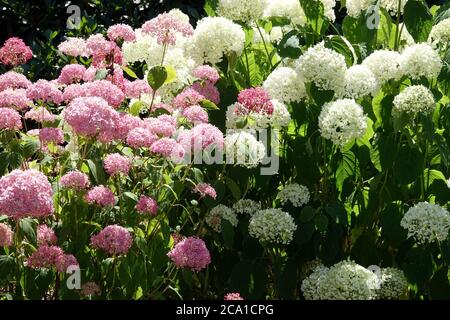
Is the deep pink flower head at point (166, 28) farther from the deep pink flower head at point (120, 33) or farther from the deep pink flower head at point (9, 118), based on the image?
the deep pink flower head at point (9, 118)

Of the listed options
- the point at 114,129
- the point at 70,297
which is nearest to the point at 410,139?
the point at 114,129

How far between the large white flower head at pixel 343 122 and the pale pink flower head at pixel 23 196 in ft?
3.14

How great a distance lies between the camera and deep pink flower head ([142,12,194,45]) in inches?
127

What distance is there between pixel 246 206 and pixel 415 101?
0.72 m

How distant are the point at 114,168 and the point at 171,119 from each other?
0.36 m

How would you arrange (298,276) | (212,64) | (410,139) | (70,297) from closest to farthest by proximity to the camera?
1. (70,297)
2. (410,139)
3. (298,276)
4. (212,64)

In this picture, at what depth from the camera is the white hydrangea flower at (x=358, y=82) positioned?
3002mm

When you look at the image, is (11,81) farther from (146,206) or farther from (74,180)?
(146,206)

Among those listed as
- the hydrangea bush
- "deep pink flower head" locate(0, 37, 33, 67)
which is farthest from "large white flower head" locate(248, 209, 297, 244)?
"deep pink flower head" locate(0, 37, 33, 67)

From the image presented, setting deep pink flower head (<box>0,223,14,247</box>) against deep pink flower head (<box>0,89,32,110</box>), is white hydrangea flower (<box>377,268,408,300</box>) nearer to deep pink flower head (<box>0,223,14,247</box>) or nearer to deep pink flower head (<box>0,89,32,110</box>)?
deep pink flower head (<box>0,223,14,247</box>)

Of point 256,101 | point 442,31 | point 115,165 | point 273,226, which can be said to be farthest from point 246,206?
point 442,31

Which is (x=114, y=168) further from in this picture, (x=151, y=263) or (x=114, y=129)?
(x=151, y=263)

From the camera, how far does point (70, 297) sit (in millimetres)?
2707

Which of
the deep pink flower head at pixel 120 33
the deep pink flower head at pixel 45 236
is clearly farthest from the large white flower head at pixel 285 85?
Result: the deep pink flower head at pixel 45 236
